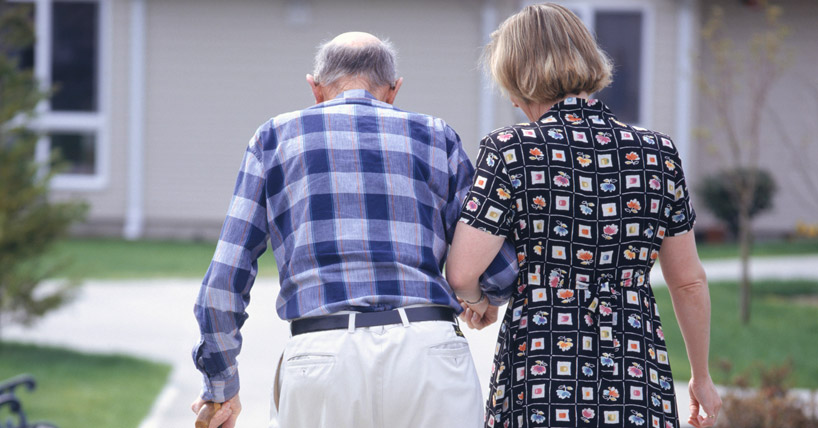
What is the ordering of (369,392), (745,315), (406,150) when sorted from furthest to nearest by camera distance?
(745,315)
(406,150)
(369,392)

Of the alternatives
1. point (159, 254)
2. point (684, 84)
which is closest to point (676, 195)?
point (159, 254)

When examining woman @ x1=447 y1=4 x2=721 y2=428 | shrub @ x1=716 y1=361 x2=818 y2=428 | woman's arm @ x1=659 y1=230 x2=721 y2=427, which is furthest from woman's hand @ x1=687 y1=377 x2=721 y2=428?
shrub @ x1=716 y1=361 x2=818 y2=428

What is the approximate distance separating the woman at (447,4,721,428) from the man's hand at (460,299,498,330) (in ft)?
0.77

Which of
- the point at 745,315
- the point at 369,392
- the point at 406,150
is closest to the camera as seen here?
the point at 369,392

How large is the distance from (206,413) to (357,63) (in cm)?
104

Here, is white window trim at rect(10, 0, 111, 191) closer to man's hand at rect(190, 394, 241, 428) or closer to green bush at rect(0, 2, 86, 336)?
green bush at rect(0, 2, 86, 336)

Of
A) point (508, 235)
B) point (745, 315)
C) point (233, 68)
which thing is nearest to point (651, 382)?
point (508, 235)

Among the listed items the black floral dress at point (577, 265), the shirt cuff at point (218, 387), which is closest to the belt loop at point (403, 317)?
the black floral dress at point (577, 265)

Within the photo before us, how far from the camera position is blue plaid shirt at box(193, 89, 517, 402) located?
248 cm

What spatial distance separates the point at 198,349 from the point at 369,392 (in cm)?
52

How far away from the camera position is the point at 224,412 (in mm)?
2754

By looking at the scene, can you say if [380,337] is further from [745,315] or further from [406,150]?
[745,315]

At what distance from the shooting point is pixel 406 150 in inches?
101

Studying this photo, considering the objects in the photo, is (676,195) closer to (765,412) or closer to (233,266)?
(233,266)
